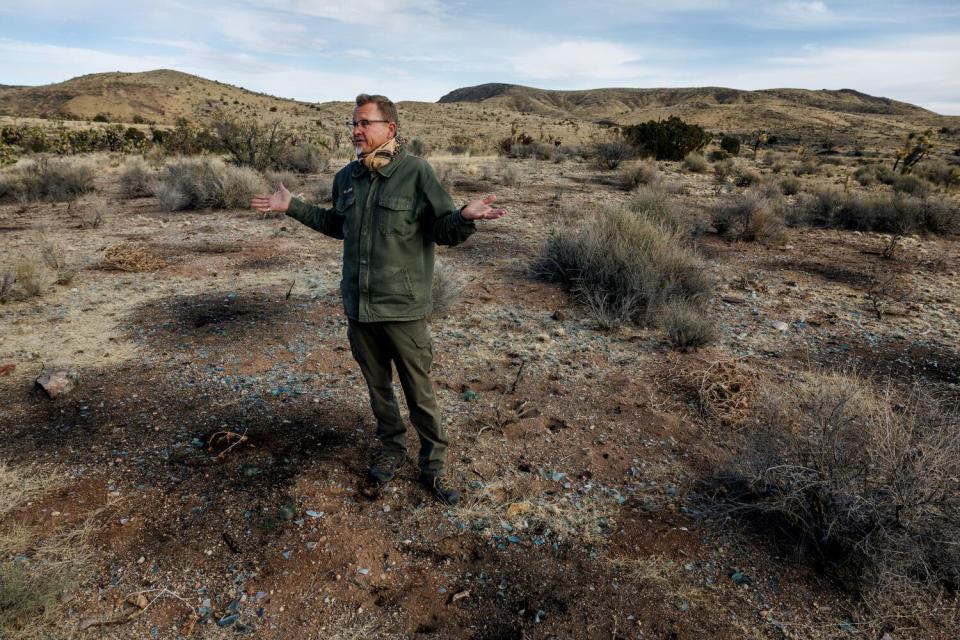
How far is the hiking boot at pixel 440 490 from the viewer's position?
3027 mm

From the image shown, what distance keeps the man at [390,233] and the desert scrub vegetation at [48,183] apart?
503 inches

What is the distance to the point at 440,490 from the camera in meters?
3.05

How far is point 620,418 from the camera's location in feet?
13.3

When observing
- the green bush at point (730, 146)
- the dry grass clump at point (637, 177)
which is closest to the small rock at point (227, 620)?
the dry grass clump at point (637, 177)

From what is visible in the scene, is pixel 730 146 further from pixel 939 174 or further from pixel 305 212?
pixel 305 212

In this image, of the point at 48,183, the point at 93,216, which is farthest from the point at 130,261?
the point at 48,183

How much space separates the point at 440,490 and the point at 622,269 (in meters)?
4.28

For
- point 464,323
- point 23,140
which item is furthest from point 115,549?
point 23,140

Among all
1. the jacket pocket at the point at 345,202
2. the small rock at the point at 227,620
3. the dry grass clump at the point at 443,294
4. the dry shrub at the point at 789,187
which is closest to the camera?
the small rock at the point at 227,620

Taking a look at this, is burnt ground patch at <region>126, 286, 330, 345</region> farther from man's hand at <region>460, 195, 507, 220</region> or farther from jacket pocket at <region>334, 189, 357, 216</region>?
man's hand at <region>460, 195, 507, 220</region>

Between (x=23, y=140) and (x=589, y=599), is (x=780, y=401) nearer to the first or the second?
(x=589, y=599)

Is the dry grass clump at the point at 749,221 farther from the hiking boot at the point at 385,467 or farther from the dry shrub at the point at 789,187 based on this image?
the hiking boot at the point at 385,467

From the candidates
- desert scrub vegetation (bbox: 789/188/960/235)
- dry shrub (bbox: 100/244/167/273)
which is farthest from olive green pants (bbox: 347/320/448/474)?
desert scrub vegetation (bbox: 789/188/960/235)

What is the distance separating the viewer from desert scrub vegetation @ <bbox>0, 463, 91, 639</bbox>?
2.16 meters
